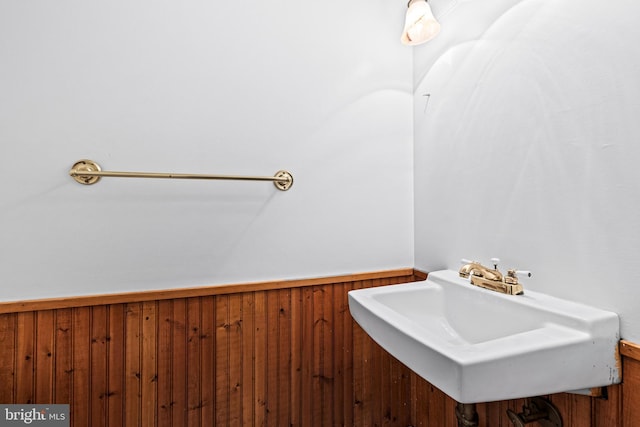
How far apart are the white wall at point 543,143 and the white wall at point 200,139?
0.28 meters

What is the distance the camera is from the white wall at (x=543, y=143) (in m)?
0.72

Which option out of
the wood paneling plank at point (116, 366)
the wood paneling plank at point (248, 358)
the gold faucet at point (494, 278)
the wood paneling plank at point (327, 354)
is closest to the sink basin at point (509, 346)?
the gold faucet at point (494, 278)

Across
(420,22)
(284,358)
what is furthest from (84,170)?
(420,22)

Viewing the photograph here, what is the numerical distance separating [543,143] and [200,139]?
1079 millimetres

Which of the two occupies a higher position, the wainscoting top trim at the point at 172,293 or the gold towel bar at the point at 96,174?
the gold towel bar at the point at 96,174

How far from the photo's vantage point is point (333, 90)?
4.31ft

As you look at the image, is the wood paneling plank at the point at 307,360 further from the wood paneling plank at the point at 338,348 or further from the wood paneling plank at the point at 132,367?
the wood paneling plank at the point at 132,367

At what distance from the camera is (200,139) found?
1151 mm

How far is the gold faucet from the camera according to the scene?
0.89 meters

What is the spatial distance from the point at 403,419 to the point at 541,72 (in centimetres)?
142

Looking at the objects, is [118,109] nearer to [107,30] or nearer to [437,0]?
[107,30]

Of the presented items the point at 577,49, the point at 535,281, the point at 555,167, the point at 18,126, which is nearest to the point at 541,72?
the point at 577,49

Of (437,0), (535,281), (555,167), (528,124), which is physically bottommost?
(535,281)

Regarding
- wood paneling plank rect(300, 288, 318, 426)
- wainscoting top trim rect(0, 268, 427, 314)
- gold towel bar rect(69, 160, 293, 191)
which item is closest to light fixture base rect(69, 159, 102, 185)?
gold towel bar rect(69, 160, 293, 191)
